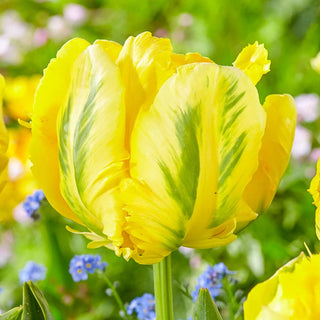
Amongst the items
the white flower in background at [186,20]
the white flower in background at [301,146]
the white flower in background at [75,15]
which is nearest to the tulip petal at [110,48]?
the white flower in background at [301,146]

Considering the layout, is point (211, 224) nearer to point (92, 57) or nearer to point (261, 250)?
point (92, 57)

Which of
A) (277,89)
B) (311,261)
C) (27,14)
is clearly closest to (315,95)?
Result: (277,89)

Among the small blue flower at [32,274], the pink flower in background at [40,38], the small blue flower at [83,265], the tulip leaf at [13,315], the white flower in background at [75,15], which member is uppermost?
the tulip leaf at [13,315]

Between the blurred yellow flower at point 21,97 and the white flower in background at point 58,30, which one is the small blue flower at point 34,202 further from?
the white flower in background at point 58,30

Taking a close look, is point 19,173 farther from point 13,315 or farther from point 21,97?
point 13,315

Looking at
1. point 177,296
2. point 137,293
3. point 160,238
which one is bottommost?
point 137,293

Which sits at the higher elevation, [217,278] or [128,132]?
[128,132]
